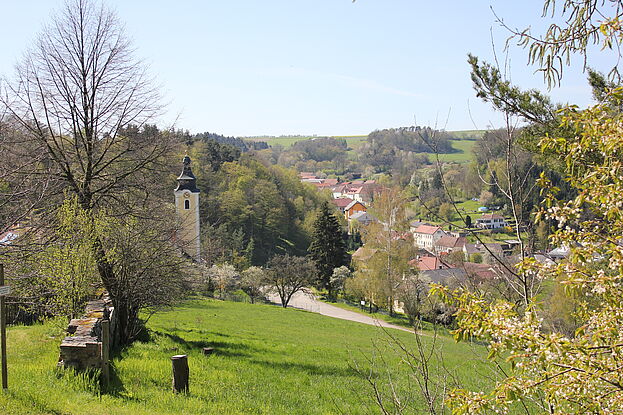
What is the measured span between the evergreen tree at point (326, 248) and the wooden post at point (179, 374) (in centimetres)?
3572

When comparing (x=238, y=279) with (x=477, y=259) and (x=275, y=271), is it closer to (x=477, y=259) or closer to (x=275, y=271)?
(x=275, y=271)

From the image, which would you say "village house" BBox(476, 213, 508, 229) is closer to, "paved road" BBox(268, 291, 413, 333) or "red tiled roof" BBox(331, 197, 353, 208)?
"paved road" BBox(268, 291, 413, 333)

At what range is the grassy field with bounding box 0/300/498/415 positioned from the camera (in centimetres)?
640

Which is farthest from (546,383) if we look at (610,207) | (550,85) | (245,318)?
(245,318)

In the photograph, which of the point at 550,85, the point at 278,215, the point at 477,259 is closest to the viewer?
the point at 550,85

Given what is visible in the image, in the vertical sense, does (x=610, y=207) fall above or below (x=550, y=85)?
below

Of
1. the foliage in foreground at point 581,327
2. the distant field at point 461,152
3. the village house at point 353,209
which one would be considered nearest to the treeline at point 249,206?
the village house at point 353,209

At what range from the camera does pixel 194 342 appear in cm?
1240

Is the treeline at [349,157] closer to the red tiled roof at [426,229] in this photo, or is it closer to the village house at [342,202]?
the village house at [342,202]

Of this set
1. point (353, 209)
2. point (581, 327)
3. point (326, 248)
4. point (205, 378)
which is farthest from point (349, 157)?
point (581, 327)

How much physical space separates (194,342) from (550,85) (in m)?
10.7

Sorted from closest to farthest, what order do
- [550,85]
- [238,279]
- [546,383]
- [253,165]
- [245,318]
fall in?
[546,383], [550,85], [245,318], [238,279], [253,165]

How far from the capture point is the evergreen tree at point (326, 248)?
43.5 m

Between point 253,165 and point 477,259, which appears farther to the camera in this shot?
point 253,165
